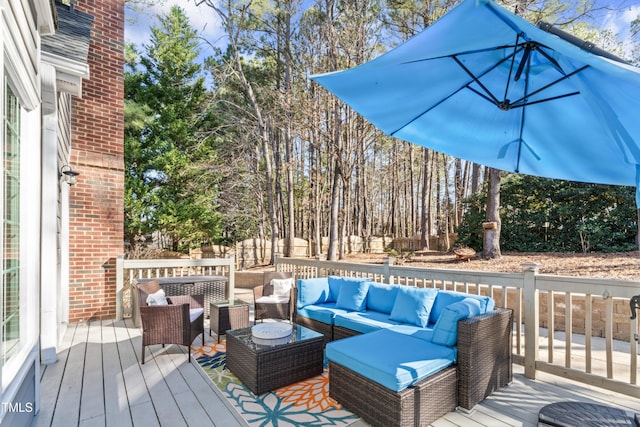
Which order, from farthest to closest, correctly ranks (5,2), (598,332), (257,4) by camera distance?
(257,4), (598,332), (5,2)

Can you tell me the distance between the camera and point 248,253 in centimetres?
1182

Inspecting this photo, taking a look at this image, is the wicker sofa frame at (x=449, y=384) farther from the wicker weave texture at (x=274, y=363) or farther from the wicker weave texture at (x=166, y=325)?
the wicker weave texture at (x=166, y=325)

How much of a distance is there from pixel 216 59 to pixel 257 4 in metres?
3.77

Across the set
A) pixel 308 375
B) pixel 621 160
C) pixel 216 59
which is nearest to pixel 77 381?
pixel 308 375

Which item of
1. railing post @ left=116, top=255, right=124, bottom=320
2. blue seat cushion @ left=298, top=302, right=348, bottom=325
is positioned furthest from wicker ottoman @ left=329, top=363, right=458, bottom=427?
railing post @ left=116, top=255, right=124, bottom=320

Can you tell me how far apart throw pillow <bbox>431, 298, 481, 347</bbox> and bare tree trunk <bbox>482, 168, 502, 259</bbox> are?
19.5 feet

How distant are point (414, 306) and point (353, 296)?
0.92 metres

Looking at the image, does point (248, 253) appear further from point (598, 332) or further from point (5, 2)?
point (5, 2)

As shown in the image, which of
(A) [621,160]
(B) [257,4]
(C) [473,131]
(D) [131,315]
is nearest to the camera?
(A) [621,160]

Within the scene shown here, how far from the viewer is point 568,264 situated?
22.0 feet

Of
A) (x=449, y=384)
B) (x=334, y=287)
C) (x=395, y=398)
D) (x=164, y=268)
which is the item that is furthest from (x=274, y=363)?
(x=164, y=268)

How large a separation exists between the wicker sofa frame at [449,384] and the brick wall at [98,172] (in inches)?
181

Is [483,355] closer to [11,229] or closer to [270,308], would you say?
[270,308]

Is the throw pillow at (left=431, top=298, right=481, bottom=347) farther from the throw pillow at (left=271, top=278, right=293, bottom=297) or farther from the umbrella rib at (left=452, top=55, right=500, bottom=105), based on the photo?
the throw pillow at (left=271, top=278, right=293, bottom=297)
